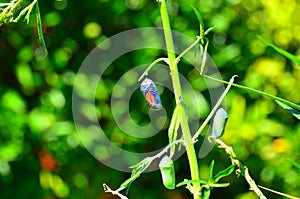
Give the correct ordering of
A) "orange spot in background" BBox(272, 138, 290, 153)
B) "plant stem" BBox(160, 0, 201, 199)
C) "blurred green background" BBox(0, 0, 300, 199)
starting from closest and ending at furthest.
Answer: "plant stem" BBox(160, 0, 201, 199) < "blurred green background" BBox(0, 0, 300, 199) < "orange spot in background" BBox(272, 138, 290, 153)

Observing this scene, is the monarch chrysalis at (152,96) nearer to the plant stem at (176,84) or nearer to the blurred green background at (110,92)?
the plant stem at (176,84)

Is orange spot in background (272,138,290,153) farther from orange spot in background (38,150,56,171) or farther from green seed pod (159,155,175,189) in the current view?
green seed pod (159,155,175,189)

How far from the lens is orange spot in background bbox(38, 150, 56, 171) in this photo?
77.9 inches

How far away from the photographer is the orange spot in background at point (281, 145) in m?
2.09

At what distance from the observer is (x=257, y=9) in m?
2.14

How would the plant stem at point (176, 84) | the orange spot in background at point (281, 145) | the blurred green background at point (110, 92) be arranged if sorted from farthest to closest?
1. the orange spot in background at point (281, 145)
2. the blurred green background at point (110, 92)
3. the plant stem at point (176, 84)

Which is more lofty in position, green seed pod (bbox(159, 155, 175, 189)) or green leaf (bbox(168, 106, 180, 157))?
green leaf (bbox(168, 106, 180, 157))

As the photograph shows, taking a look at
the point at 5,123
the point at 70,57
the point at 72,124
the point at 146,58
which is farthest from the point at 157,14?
the point at 5,123

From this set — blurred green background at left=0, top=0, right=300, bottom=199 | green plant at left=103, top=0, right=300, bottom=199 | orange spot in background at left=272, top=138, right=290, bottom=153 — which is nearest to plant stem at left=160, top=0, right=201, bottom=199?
green plant at left=103, top=0, right=300, bottom=199

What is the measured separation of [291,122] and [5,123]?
0.87m

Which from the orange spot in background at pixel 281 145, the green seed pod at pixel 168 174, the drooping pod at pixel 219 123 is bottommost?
the orange spot in background at pixel 281 145

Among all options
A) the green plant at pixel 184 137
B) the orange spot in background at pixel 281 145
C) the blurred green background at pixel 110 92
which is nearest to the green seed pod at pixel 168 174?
the green plant at pixel 184 137

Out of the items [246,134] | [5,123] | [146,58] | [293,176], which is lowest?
[293,176]

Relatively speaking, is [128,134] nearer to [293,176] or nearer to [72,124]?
[72,124]
